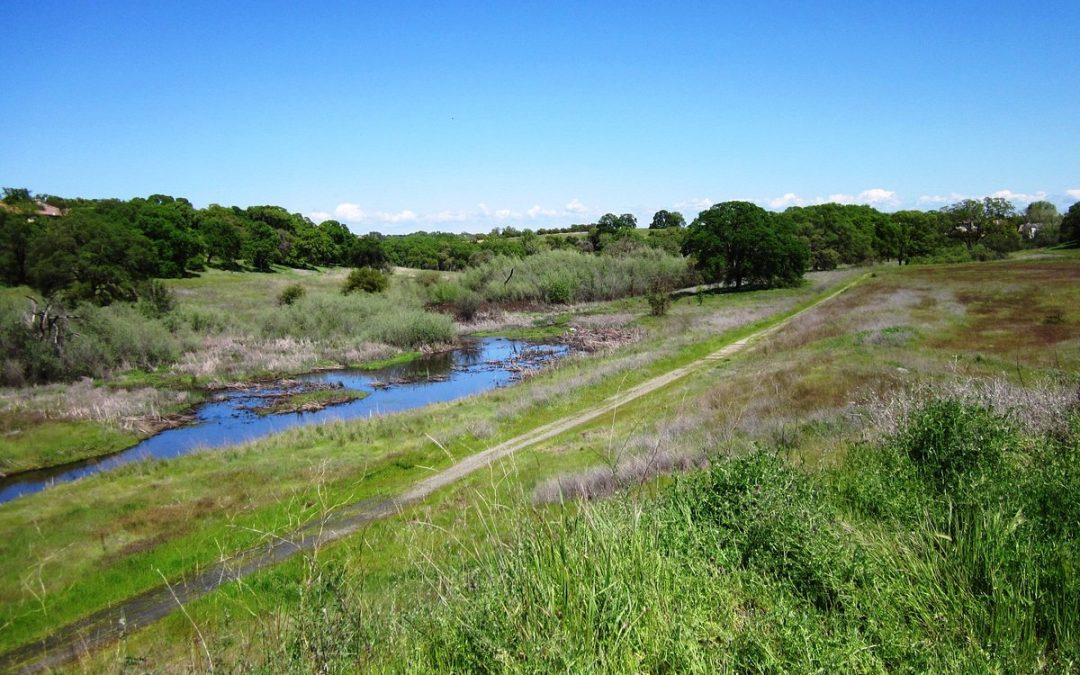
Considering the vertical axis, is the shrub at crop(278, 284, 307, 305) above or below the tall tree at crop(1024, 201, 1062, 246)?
below

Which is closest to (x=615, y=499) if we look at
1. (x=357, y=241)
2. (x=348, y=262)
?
(x=348, y=262)

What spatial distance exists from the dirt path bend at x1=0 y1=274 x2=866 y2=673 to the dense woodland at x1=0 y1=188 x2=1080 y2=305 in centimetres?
4215

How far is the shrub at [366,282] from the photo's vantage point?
70.7 metres

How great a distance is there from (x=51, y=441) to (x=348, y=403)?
14.3 m

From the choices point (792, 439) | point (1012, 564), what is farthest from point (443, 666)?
point (792, 439)

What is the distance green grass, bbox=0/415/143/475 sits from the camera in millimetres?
25703

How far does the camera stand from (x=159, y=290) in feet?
172

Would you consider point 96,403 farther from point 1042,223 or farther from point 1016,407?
point 1042,223

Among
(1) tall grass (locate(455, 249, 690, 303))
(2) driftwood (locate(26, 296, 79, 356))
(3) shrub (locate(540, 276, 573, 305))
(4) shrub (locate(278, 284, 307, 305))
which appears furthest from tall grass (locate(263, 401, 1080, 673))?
(3) shrub (locate(540, 276, 573, 305))

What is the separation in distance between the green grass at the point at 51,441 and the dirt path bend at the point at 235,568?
17.5m

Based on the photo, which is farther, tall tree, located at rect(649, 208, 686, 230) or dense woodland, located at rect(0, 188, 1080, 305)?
tall tree, located at rect(649, 208, 686, 230)

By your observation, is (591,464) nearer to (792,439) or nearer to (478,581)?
(792,439)

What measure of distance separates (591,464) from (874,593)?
11707 mm

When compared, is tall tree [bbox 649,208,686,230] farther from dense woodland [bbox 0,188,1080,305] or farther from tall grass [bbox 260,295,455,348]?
tall grass [bbox 260,295,455,348]
